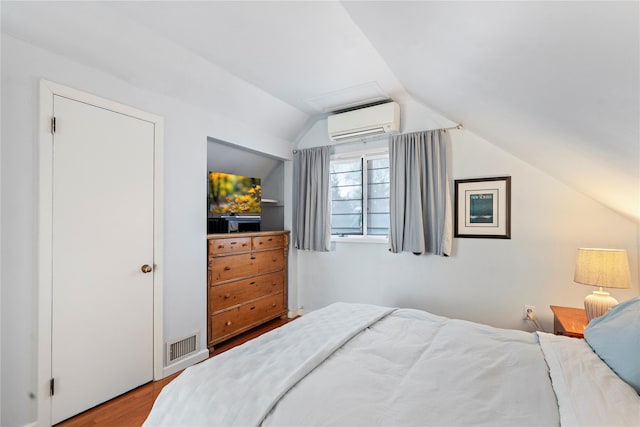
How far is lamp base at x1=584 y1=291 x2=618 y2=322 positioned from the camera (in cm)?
208

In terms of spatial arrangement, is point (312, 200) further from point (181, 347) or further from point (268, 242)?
point (181, 347)

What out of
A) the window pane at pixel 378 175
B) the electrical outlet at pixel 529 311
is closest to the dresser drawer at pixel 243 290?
the window pane at pixel 378 175

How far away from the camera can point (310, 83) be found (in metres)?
2.87

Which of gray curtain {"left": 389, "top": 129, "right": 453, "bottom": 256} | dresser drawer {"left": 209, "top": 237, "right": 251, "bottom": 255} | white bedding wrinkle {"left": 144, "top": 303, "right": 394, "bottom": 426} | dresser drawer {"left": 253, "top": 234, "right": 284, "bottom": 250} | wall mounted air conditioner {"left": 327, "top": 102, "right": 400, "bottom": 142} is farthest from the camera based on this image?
dresser drawer {"left": 253, "top": 234, "right": 284, "bottom": 250}

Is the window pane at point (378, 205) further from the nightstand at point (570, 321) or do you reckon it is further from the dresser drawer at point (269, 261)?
the nightstand at point (570, 321)

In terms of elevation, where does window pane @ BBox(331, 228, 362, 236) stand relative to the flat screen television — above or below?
below

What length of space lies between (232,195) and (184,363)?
5.64 ft

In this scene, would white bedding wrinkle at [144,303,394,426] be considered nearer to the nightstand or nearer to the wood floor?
the wood floor

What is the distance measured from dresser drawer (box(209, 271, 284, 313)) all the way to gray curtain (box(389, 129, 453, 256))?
5.00 feet

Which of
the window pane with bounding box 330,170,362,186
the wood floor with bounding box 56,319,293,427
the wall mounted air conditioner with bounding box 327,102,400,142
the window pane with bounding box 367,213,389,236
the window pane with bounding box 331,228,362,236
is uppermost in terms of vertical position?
the wall mounted air conditioner with bounding box 327,102,400,142

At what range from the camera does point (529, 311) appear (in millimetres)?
2793

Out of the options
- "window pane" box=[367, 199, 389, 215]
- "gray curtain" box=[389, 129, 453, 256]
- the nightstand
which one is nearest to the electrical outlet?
the nightstand

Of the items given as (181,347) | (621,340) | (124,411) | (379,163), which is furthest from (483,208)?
(124,411)

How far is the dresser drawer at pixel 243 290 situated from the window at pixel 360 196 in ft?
3.18
